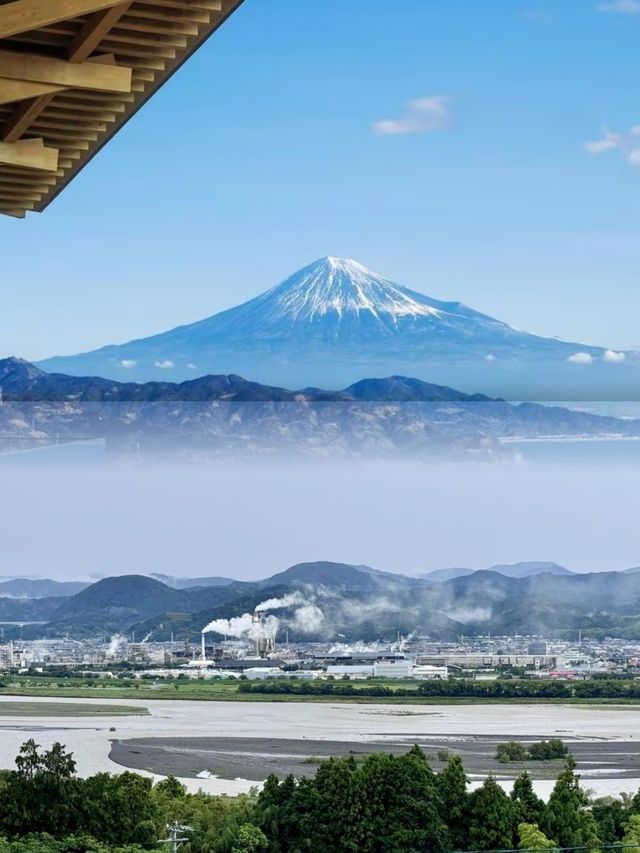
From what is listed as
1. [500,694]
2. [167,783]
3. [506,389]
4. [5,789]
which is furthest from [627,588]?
[5,789]

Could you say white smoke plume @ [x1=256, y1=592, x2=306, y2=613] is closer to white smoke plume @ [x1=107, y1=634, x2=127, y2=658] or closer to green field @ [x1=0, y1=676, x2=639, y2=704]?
green field @ [x1=0, y1=676, x2=639, y2=704]

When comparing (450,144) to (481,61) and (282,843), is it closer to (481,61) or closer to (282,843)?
(481,61)

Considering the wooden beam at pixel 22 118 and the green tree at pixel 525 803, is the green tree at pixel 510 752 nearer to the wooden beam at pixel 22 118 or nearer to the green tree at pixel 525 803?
the green tree at pixel 525 803

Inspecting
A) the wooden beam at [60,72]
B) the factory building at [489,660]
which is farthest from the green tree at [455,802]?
the wooden beam at [60,72]

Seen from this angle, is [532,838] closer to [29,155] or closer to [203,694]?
[203,694]

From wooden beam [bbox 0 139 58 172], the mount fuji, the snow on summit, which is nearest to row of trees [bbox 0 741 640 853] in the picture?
the mount fuji

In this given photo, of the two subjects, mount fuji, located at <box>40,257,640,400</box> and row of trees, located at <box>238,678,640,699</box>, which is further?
row of trees, located at <box>238,678,640,699</box>
